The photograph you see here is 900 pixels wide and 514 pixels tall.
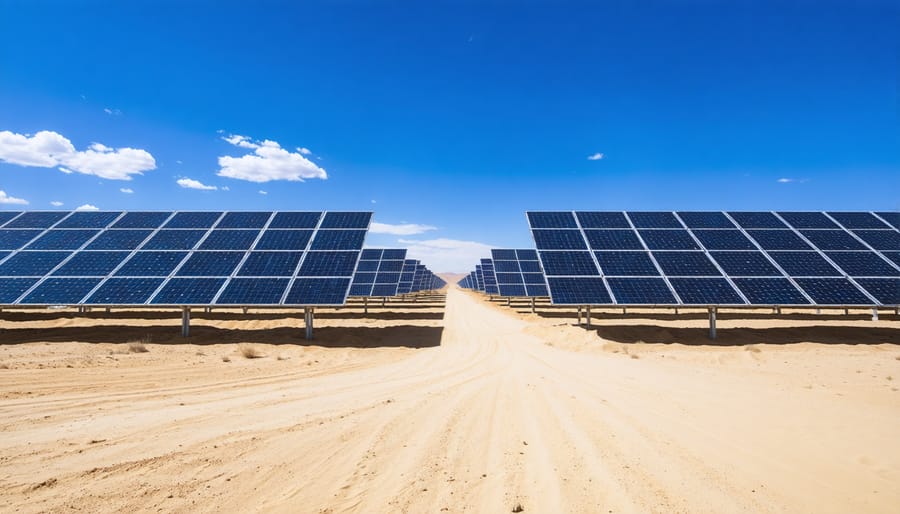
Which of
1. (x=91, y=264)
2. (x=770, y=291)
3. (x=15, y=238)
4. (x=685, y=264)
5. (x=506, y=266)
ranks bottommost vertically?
(x=770, y=291)

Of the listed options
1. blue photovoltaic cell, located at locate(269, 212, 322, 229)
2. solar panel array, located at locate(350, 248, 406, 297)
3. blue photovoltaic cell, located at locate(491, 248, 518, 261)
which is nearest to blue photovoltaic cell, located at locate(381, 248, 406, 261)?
solar panel array, located at locate(350, 248, 406, 297)

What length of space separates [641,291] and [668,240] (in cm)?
552

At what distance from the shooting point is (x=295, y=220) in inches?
856

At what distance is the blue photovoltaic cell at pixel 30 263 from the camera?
1747 cm

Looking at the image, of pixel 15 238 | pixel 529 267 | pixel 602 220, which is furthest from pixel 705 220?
pixel 15 238

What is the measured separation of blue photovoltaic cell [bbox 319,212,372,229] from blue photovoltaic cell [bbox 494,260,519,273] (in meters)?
21.6

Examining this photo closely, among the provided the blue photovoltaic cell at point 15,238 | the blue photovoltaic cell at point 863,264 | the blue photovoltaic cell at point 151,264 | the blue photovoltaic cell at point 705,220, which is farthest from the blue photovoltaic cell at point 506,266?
the blue photovoltaic cell at point 15,238

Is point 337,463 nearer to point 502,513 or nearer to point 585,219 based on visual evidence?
point 502,513

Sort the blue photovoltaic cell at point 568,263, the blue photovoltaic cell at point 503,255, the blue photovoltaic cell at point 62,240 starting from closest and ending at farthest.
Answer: the blue photovoltaic cell at point 568,263
the blue photovoltaic cell at point 62,240
the blue photovoltaic cell at point 503,255

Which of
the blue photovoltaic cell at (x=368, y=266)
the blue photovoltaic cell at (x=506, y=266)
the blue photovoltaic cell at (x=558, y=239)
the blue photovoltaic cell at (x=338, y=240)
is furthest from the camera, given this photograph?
the blue photovoltaic cell at (x=368, y=266)

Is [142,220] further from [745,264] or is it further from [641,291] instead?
[745,264]

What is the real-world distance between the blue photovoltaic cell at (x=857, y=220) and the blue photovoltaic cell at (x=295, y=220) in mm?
29744

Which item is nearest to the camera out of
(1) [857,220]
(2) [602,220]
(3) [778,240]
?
(3) [778,240]

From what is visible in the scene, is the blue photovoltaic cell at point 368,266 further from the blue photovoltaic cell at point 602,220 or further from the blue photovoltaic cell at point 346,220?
the blue photovoltaic cell at point 602,220
